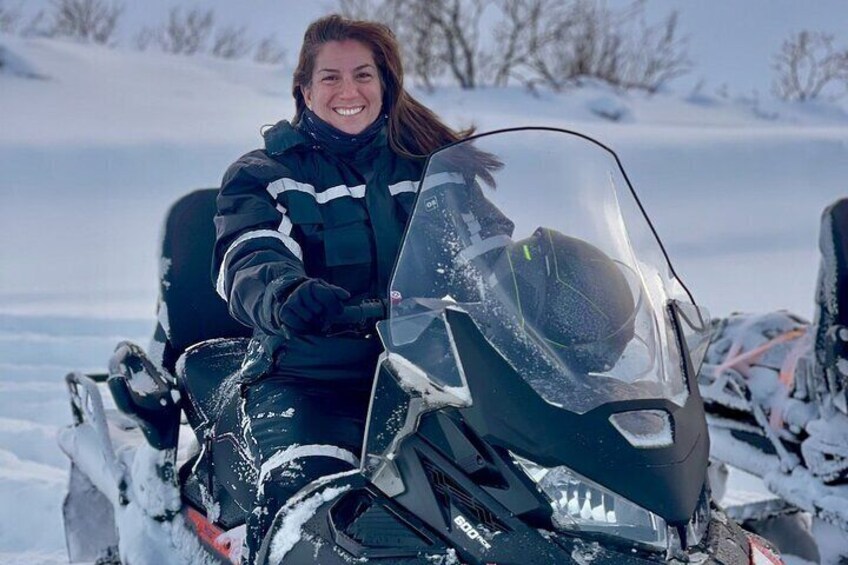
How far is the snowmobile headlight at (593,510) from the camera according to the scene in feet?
4.51

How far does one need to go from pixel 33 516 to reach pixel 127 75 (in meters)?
13.7

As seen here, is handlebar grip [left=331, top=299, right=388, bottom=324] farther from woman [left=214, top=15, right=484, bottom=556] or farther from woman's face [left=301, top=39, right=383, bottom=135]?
woman's face [left=301, top=39, right=383, bottom=135]

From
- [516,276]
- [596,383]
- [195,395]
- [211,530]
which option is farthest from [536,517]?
[195,395]

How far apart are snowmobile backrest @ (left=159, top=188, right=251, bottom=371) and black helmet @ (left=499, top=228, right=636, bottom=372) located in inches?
47.8

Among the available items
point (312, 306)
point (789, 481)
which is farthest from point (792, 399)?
point (312, 306)

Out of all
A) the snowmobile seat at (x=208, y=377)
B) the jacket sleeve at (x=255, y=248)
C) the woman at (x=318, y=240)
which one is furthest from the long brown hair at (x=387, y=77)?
the snowmobile seat at (x=208, y=377)

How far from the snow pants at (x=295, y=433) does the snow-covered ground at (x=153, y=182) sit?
147cm

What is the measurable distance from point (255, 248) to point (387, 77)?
67 centimetres

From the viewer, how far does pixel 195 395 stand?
2346 mm

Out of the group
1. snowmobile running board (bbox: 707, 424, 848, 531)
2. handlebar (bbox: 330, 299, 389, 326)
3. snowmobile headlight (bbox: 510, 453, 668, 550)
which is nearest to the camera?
snowmobile headlight (bbox: 510, 453, 668, 550)

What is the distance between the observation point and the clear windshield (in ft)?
4.85

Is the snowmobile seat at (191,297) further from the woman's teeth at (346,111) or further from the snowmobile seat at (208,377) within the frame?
the woman's teeth at (346,111)

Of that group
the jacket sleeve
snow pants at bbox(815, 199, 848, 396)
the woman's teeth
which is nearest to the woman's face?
the woman's teeth

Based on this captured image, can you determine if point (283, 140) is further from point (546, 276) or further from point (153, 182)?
point (153, 182)
